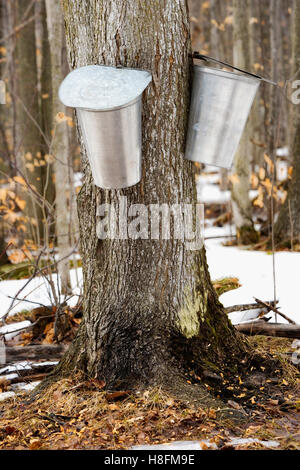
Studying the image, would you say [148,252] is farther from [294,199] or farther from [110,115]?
[294,199]

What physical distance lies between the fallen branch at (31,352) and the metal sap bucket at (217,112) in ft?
5.23

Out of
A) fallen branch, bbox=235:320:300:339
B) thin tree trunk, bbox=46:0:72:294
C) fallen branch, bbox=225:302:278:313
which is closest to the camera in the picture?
fallen branch, bbox=235:320:300:339

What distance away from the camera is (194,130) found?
214cm

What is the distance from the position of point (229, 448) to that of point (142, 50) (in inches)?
68.0

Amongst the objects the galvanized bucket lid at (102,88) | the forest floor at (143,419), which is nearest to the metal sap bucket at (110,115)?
the galvanized bucket lid at (102,88)

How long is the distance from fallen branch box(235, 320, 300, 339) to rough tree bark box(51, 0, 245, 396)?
0.53 metres

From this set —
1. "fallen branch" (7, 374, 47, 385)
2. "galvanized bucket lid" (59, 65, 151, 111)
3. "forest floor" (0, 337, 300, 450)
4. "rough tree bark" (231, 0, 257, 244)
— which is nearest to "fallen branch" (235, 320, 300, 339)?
"forest floor" (0, 337, 300, 450)

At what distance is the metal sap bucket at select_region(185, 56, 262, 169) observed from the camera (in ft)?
6.57

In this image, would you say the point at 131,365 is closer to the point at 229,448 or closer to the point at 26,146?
the point at 229,448

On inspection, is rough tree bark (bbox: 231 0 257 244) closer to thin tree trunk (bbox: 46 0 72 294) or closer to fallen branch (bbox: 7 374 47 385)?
thin tree trunk (bbox: 46 0 72 294)

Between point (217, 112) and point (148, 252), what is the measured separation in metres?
0.73

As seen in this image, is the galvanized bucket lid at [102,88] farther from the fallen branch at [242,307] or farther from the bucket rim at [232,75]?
the fallen branch at [242,307]

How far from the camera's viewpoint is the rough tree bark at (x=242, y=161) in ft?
20.1

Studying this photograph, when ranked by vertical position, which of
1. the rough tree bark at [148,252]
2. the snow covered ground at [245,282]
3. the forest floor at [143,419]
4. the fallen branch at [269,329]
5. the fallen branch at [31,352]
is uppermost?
the rough tree bark at [148,252]
